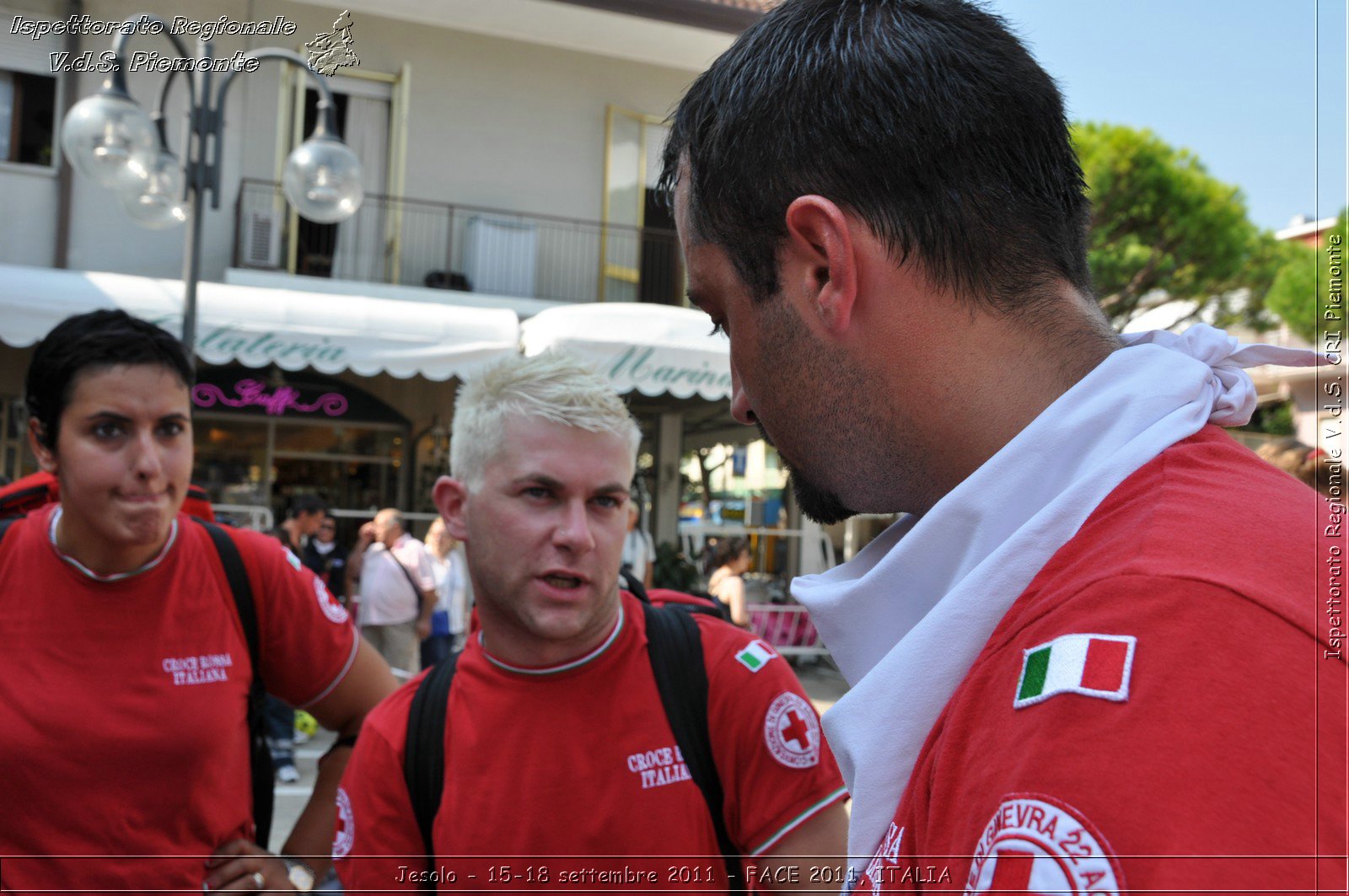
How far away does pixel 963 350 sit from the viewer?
91 cm

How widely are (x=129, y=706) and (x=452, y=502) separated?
842mm

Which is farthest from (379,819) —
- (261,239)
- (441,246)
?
(441,246)

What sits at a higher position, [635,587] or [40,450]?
[40,450]

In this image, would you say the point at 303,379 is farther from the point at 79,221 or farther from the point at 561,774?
the point at 561,774

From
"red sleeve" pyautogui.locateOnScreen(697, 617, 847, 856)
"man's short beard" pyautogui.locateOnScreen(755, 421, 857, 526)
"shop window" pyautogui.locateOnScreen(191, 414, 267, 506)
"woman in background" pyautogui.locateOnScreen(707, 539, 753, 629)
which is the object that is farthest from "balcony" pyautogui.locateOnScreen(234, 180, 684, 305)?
"man's short beard" pyautogui.locateOnScreen(755, 421, 857, 526)

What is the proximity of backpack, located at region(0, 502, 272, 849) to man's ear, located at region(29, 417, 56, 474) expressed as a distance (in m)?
0.16

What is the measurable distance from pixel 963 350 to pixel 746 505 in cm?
1279

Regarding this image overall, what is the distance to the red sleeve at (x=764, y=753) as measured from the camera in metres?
1.97

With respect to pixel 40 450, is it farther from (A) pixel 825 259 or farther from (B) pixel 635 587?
(A) pixel 825 259

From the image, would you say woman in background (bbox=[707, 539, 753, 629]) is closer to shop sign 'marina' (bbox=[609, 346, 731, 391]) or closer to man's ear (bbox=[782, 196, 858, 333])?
shop sign 'marina' (bbox=[609, 346, 731, 391])

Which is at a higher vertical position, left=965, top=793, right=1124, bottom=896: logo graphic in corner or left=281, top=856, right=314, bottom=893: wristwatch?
left=965, top=793, right=1124, bottom=896: logo graphic in corner

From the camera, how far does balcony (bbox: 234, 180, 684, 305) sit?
38.0ft

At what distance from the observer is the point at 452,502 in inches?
102

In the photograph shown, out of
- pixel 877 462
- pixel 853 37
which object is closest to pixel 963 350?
pixel 877 462
